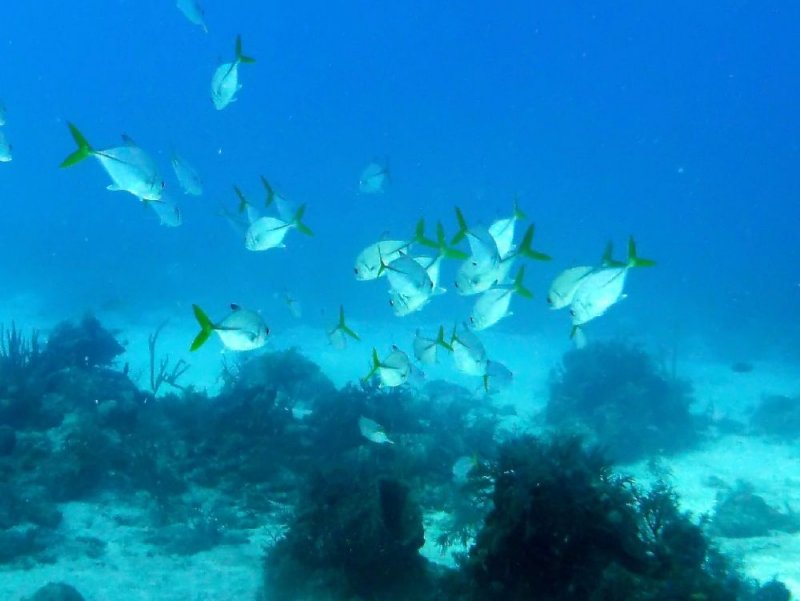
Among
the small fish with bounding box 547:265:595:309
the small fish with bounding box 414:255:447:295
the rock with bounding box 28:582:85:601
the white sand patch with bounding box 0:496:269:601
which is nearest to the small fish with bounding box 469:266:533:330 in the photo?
the small fish with bounding box 414:255:447:295

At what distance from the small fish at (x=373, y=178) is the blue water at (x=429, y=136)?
2310cm

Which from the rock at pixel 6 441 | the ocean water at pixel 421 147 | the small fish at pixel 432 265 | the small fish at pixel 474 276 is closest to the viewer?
Result: the small fish at pixel 474 276

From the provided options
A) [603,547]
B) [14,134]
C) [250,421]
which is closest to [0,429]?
[250,421]

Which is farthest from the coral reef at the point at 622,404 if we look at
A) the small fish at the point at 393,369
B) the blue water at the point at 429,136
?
the blue water at the point at 429,136

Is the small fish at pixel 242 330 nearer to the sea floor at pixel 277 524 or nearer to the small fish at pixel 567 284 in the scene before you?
the small fish at pixel 567 284

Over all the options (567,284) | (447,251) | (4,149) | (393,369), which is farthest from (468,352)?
(4,149)

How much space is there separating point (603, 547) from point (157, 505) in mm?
5956

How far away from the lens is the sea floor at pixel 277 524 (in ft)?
19.5

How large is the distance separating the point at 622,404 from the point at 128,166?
1265cm

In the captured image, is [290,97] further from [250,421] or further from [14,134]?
[250,421]

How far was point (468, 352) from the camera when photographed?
668 centimetres

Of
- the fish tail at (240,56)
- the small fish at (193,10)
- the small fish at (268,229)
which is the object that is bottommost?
the small fish at (268,229)

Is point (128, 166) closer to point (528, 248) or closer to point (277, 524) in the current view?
point (528, 248)

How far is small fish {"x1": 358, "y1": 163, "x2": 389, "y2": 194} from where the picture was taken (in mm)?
8984
